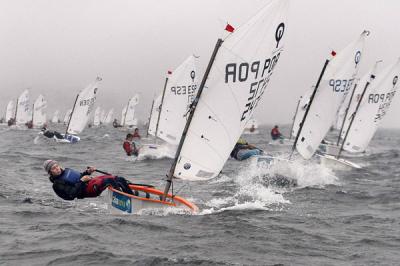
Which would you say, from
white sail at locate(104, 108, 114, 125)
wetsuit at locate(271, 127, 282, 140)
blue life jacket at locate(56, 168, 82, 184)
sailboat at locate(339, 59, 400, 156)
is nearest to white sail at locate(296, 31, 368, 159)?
sailboat at locate(339, 59, 400, 156)

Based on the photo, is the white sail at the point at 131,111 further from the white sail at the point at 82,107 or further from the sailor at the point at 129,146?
the sailor at the point at 129,146

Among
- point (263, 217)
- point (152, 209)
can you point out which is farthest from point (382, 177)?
point (152, 209)

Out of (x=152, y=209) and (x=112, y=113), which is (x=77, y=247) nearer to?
(x=152, y=209)

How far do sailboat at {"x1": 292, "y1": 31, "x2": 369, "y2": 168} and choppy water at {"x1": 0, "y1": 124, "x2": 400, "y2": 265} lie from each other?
2.89m

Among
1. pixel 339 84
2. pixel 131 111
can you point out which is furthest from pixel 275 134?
pixel 131 111

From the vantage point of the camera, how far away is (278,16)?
11.7m

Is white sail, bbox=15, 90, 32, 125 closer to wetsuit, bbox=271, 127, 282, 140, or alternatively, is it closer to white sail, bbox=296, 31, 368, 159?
wetsuit, bbox=271, 127, 282, 140

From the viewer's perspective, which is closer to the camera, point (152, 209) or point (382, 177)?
point (152, 209)

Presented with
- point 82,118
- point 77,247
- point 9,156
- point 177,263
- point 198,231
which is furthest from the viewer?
point 82,118

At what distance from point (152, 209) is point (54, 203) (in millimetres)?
3112

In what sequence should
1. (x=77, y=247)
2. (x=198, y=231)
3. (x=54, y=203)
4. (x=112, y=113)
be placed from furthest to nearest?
(x=112, y=113) < (x=54, y=203) < (x=198, y=231) < (x=77, y=247)

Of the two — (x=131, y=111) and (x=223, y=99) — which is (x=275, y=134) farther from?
(x=223, y=99)

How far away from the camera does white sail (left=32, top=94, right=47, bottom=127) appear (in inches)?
2376

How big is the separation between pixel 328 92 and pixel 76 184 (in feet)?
37.5
